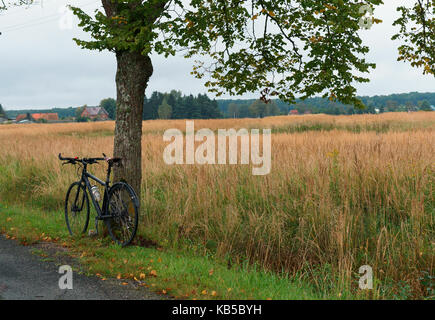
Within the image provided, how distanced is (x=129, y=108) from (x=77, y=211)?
7.52 feet

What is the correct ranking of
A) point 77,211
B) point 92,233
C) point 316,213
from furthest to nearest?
point 77,211 < point 92,233 < point 316,213

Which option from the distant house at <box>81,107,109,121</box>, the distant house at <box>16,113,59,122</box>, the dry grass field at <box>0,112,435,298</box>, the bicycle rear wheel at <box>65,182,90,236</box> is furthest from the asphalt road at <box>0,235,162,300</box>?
the distant house at <box>16,113,59,122</box>

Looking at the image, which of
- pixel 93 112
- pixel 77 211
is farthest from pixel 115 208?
pixel 93 112

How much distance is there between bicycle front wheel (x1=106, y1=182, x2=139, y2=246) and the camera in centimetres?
656

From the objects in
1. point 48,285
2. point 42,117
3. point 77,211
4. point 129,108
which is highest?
point 42,117

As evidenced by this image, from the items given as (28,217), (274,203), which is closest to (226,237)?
(274,203)

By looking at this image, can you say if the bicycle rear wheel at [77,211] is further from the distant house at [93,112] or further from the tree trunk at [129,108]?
the distant house at [93,112]

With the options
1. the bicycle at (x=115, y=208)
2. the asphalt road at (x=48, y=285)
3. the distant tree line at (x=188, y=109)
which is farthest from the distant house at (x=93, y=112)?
the asphalt road at (x=48, y=285)

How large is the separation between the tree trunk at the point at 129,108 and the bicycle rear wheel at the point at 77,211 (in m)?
0.88

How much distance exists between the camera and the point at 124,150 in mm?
7238

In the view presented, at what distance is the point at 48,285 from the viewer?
5148 millimetres

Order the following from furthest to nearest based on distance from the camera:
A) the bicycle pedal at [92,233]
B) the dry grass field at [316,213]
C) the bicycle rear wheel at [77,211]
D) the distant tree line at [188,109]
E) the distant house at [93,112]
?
the distant house at [93,112] → the distant tree line at [188,109] → the bicycle rear wheel at [77,211] → the bicycle pedal at [92,233] → the dry grass field at [316,213]

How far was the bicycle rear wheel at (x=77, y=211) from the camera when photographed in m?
7.62

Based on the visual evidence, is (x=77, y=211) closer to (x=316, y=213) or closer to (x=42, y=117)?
(x=316, y=213)
